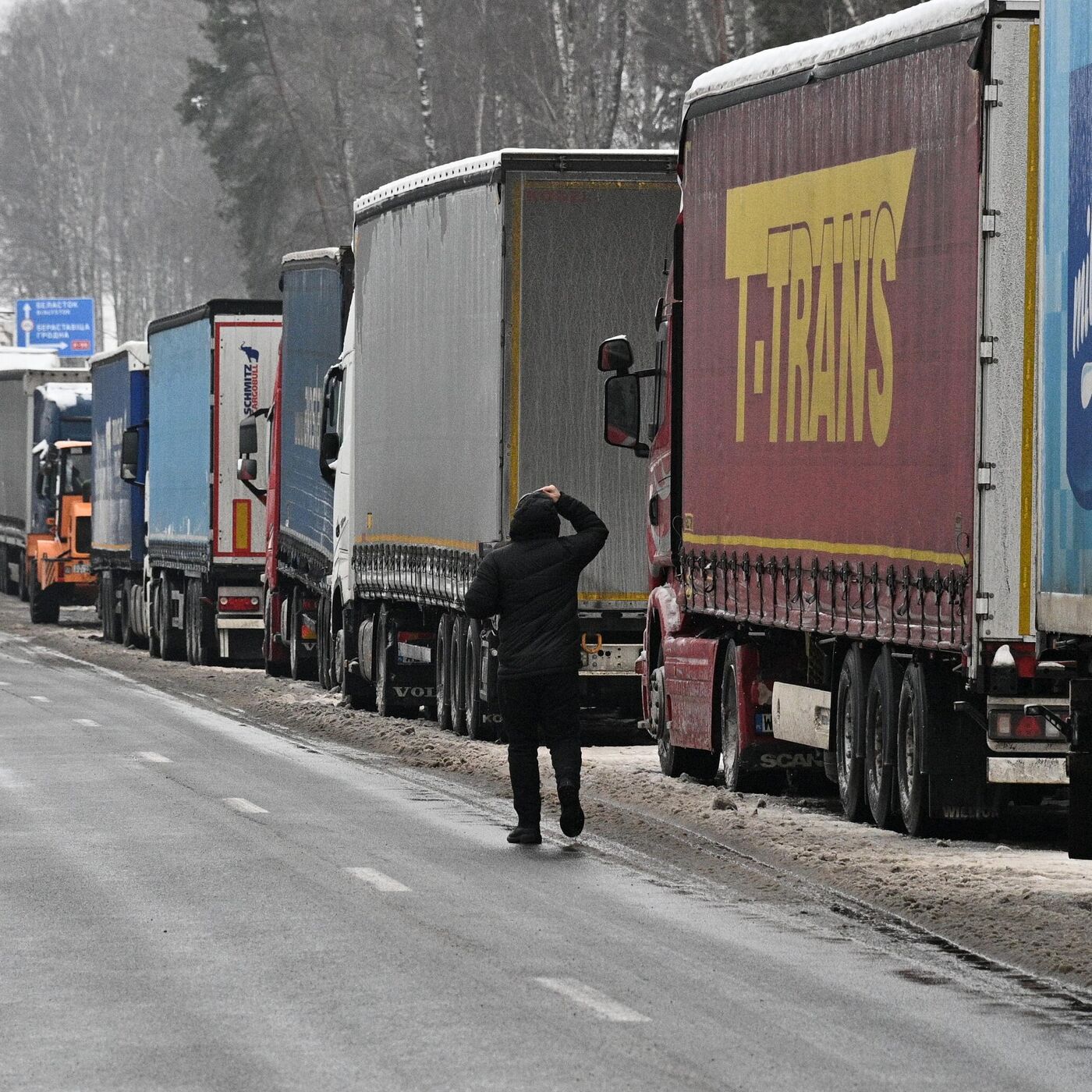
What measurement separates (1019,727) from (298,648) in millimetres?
18634

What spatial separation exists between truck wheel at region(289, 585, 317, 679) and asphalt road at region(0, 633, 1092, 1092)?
14.4 meters

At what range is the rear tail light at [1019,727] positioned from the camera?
1310 centimetres

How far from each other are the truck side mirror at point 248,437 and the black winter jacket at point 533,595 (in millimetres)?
17610

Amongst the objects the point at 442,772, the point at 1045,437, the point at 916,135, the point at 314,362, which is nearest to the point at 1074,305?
the point at 1045,437

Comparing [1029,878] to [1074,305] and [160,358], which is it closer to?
[1074,305]

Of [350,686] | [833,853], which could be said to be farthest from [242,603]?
[833,853]

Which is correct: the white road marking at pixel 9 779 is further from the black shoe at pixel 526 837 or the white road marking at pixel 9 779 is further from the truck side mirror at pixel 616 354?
the black shoe at pixel 526 837

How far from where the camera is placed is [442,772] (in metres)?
19.1

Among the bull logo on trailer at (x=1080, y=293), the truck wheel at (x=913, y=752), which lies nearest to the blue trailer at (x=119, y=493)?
the truck wheel at (x=913, y=752)

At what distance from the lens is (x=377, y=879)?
1263 centimetres

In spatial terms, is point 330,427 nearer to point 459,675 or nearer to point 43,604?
point 459,675

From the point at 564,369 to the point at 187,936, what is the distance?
400 inches

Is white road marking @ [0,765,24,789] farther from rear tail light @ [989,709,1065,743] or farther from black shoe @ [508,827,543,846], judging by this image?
rear tail light @ [989,709,1065,743]

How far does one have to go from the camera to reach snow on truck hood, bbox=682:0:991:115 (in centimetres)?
1346
